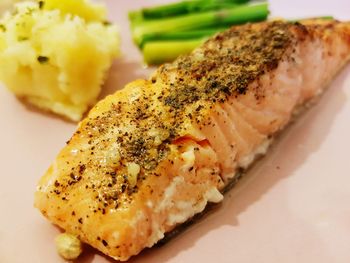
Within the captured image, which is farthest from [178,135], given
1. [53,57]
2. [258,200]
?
[53,57]

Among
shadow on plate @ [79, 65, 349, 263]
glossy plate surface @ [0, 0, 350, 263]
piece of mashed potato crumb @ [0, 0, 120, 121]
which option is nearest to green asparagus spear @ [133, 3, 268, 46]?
piece of mashed potato crumb @ [0, 0, 120, 121]

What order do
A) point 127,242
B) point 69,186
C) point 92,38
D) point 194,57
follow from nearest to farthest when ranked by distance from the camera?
point 127,242 < point 69,186 < point 194,57 < point 92,38

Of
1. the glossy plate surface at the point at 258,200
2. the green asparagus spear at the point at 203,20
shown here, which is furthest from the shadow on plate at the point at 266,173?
the green asparagus spear at the point at 203,20

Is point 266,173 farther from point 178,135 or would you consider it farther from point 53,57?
point 53,57

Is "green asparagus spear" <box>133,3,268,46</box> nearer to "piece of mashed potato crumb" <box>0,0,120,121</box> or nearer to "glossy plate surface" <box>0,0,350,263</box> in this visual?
"piece of mashed potato crumb" <box>0,0,120,121</box>

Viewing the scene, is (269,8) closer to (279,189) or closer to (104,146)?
(279,189)

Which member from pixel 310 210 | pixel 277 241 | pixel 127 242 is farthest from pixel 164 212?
pixel 310 210

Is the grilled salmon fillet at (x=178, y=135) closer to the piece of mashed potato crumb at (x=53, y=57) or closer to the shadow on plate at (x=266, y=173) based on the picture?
the shadow on plate at (x=266, y=173)
